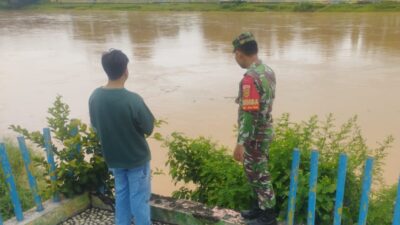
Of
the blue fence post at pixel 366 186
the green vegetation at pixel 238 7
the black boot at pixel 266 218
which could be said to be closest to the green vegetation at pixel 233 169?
the black boot at pixel 266 218

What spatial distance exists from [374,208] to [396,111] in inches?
214

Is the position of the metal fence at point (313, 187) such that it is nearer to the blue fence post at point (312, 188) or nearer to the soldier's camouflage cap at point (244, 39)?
the blue fence post at point (312, 188)

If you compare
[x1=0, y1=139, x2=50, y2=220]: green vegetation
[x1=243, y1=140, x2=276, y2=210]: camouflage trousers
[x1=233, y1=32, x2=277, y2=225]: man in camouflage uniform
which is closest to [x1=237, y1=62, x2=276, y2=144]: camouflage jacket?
[x1=233, y1=32, x2=277, y2=225]: man in camouflage uniform

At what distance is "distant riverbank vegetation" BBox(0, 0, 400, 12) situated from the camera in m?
30.0

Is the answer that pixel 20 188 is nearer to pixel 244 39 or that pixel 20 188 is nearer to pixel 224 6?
pixel 244 39

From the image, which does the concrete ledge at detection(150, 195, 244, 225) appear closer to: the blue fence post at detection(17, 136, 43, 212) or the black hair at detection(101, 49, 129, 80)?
the blue fence post at detection(17, 136, 43, 212)

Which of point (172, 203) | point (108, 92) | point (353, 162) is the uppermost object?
point (108, 92)

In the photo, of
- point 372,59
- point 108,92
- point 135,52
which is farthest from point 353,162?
point 135,52

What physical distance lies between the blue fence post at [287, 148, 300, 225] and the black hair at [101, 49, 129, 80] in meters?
1.21

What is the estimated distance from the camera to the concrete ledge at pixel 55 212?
10.3ft

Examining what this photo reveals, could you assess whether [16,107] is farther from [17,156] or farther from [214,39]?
[214,39]

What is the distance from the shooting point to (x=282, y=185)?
307cm

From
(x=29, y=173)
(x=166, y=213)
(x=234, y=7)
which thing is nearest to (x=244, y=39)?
(x=166, y=213)

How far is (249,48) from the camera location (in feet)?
8.82
